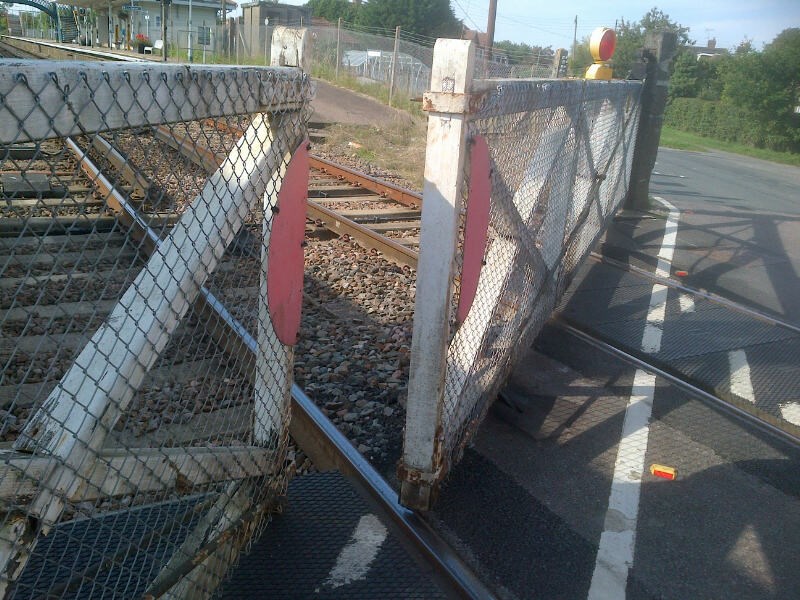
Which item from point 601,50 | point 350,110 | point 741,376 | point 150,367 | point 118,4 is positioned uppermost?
point 118,4

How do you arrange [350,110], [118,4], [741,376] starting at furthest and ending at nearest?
[118,4] → [350,110] → [741,376]

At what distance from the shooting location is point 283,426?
9.65 feet

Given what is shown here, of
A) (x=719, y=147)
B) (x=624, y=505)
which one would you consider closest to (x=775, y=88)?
(x=719, y=147)

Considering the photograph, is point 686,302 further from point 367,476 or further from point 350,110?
point 350,110

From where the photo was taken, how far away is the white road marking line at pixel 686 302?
647 centimetres

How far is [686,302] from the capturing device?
667 cm

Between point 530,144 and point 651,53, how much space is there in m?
7.53

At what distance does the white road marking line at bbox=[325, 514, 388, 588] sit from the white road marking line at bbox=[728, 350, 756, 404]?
2.94 metres

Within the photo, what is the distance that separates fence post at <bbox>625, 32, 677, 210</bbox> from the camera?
9953 millimetres

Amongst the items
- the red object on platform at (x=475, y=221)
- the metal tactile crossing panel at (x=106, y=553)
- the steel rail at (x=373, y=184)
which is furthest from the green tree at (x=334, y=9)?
the metal tactile crossing panel at (x=106, y=553)

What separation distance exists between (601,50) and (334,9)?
93.9 metres

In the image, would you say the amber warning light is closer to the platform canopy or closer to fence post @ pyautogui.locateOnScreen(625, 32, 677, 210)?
fence post @ pyautogui.locateOnScreen(625, 32, 677, 210)

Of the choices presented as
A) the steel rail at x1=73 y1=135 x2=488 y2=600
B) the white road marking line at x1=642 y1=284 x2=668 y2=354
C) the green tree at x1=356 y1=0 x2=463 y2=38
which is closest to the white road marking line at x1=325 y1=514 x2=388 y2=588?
the steel rail at x1=73 y1=135 x2=488 y2=600

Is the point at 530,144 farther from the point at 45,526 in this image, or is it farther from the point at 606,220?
the point at 606,220
